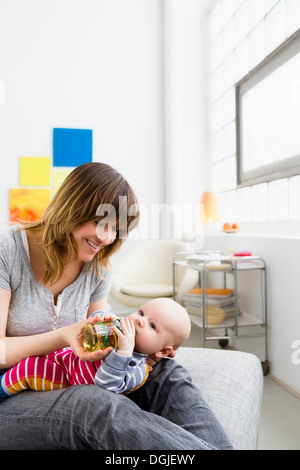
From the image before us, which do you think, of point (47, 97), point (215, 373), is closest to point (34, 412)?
point (215, 373)

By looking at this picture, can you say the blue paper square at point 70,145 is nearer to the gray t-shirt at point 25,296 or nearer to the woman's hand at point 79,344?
the gray t-shirt at point 25,296

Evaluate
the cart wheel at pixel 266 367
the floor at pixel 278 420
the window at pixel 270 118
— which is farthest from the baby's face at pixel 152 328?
the window at pixel 270 118

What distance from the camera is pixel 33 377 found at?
41.4 inches

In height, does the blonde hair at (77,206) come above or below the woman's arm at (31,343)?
above

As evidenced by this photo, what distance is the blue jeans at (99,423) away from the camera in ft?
2.89

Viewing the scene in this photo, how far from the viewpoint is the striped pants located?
Answer: 3.42ft

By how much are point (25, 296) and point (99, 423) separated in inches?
17.9

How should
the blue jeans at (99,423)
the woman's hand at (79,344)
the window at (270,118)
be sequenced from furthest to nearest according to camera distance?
the window at (270,118)
the woman's hand at (79,344)
the blue jeans at (99,423)

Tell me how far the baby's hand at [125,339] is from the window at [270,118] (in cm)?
181

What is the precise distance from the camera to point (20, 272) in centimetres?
118

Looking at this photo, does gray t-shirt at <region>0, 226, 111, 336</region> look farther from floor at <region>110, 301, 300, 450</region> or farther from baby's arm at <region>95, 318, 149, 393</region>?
floor at <region>110, 301, 300, 450</region>

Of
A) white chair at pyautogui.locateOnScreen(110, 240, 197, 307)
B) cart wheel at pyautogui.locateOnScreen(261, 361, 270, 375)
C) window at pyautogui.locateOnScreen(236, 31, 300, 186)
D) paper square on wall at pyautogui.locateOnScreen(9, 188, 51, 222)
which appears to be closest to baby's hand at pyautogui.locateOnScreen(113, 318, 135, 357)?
cart wheel at pyautogui.locateOnScreen(261, 361, 270, 375)

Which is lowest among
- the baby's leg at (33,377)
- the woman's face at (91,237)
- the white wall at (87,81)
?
the baby's leg at (33,377)

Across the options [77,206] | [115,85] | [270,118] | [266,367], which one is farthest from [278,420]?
[115,85]
